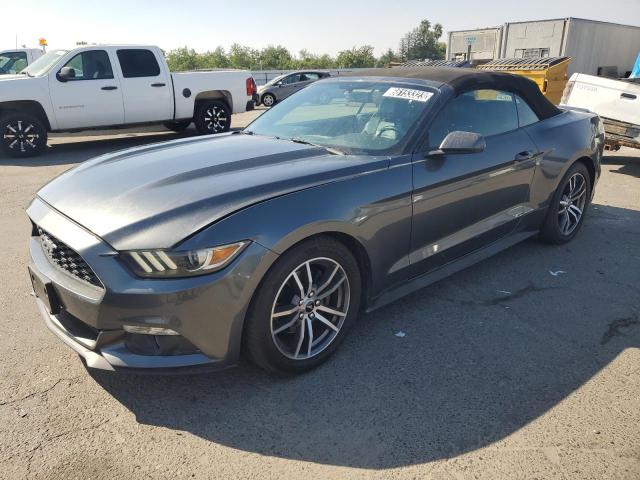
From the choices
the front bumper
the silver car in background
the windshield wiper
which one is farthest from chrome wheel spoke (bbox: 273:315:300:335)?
the silver car in background

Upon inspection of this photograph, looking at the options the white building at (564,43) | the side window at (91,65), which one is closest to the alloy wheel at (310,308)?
the side window at (91,65)

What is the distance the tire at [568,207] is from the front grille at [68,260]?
3.89 meters

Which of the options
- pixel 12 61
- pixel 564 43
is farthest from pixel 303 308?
pixel 564 43

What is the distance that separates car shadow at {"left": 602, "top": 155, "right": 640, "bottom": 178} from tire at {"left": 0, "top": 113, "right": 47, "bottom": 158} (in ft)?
33.0

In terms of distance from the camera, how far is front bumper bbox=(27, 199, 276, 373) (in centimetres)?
235

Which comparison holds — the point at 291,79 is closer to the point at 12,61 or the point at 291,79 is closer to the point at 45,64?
the point at 12,61

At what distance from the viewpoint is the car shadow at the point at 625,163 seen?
823 centimetres

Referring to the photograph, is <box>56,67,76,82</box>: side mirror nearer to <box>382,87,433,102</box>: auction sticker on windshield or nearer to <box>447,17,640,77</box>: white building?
<box>382,87,433,102</box>: auction sticker on windshield

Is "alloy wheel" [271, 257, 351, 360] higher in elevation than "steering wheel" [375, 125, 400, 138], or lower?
lower

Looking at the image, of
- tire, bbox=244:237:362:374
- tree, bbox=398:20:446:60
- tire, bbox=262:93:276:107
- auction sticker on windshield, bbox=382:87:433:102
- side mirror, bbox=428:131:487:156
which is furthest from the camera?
tree, bbox=398:20:446:60

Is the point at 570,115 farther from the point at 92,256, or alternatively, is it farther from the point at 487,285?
the point at 92,256

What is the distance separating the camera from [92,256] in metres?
2.39

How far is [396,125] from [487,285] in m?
Result: 1.55

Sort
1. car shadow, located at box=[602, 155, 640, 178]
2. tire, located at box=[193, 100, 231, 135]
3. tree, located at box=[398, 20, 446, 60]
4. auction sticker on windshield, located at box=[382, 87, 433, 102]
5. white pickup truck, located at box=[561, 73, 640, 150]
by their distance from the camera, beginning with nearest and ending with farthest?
auction sticker on windshield, located at box=[382, 87, 433, 102], white pickup truck, located at box=[561, 73, 640, 150], car shadow, located at box=[602, 155, 640, 178], tire, located at box=[193, 100, 231, 135], tree, located at box=[398, 20, 446, 60]
